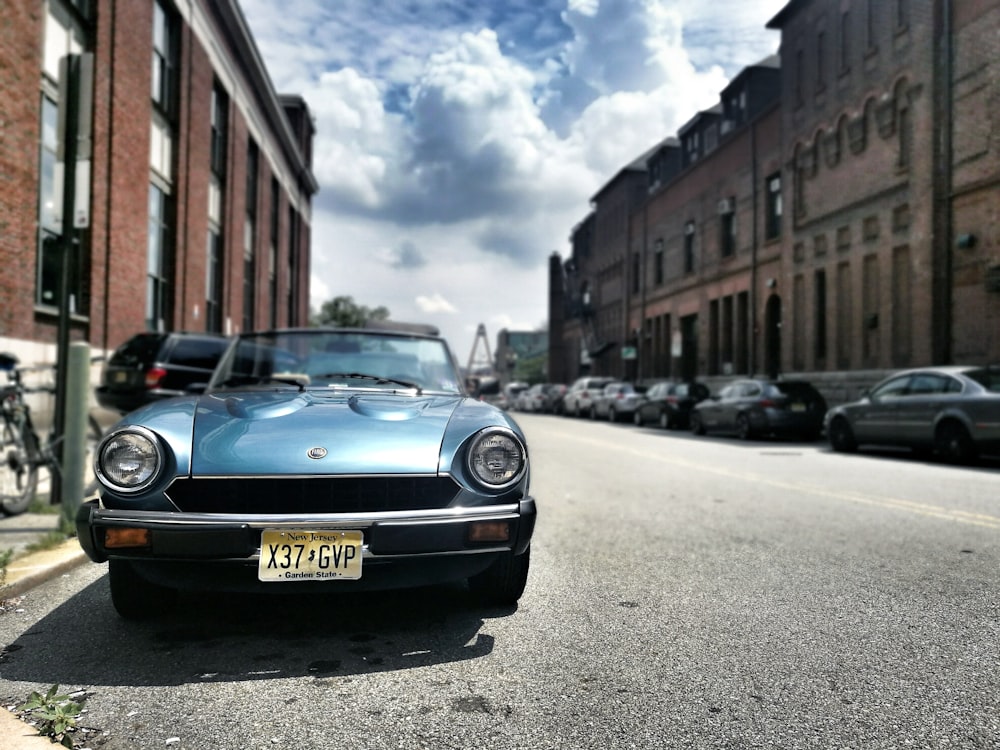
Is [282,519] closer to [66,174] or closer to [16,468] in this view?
[16,468]

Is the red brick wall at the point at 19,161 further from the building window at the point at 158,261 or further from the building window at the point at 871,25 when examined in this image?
the building window at the point at 871,25

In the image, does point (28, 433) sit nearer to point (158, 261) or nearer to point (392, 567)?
point (392, 567)

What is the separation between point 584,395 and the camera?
108ft

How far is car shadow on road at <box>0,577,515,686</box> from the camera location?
2947 millimetres

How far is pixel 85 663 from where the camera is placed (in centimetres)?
302

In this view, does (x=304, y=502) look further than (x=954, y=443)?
No

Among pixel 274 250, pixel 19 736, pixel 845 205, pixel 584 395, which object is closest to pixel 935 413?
pixel 19 736

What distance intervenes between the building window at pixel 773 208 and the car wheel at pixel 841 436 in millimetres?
14627

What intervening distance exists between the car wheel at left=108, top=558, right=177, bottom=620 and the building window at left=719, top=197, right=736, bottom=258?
30.0 metres

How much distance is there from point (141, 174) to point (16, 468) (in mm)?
10415

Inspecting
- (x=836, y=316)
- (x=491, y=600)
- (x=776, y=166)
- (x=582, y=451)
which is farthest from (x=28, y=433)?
(x=776, y=166)

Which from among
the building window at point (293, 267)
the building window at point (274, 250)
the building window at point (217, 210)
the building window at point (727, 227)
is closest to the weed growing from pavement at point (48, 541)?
the building window at point (217, 210)

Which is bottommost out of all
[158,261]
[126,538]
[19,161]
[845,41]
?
[126,538]

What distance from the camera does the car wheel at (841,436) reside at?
14094 millimetres
